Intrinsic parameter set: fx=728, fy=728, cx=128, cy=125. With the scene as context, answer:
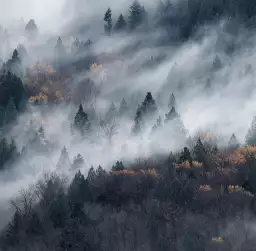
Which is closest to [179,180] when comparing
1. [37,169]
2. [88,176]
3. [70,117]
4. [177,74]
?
[88,176]

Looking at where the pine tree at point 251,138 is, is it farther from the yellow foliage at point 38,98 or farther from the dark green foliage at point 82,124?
the yellow foliage at point 38,98

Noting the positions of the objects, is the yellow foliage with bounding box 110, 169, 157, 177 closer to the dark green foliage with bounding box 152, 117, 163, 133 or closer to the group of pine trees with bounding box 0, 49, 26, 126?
the dark green foliage with bounding box 152, 117, 163, 133

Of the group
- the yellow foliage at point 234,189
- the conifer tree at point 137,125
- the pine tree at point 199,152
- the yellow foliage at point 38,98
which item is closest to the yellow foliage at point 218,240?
the yellow foliage at point 234,189

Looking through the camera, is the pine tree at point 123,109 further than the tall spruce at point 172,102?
No

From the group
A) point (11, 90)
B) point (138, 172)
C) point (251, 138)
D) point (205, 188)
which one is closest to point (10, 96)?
point (11, 90)

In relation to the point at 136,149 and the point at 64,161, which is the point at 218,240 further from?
the point at 64,161

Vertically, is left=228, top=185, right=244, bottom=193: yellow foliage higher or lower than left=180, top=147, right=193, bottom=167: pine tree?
lower

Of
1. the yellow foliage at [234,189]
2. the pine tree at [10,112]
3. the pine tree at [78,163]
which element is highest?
the pine tree at [10,112]

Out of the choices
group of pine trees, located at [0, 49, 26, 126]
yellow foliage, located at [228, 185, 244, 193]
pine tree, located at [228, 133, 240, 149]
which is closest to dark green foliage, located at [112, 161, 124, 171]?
yellow foliage, located at [228, 185, 244, 193]

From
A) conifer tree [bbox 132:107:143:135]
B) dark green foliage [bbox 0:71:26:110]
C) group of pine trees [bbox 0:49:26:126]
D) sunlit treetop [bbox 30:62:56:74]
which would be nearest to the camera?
conifer tree [bbox 132:107:143:135]
